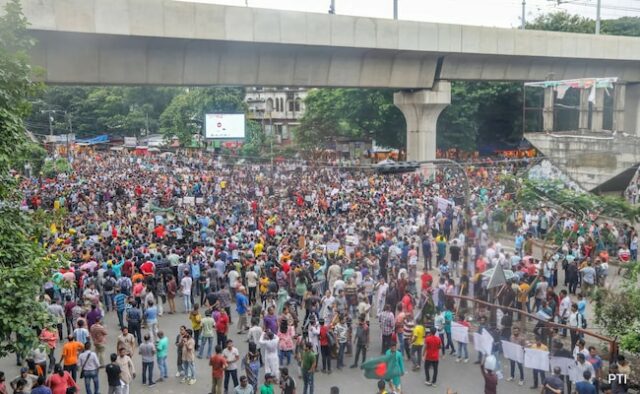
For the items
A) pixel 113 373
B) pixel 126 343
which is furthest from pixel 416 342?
pixel 113 373

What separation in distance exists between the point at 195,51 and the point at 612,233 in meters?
17.2

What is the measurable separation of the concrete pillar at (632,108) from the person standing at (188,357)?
40.0 m

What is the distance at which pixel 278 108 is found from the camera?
85875mm

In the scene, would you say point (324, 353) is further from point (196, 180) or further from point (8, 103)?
point (196, 180)

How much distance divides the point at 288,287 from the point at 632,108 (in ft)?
117

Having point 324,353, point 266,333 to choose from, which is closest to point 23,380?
point 266,333

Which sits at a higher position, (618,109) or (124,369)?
(618,109)

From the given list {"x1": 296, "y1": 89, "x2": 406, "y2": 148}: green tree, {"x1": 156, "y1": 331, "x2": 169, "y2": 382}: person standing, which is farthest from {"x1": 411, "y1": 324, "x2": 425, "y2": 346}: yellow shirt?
{"x1": 296, "y1": 89, "x2": 406, "y2": 148}: green tree

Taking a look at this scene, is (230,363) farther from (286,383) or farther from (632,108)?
(632,108)

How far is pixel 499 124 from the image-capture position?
5397 centimetres

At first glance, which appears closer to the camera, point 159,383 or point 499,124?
point 159,383

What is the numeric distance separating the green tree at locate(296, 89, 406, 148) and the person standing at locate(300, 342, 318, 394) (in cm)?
3643

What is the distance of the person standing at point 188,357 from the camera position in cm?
1261

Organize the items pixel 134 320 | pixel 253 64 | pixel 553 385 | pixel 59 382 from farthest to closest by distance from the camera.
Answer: pixel 253 64 < pixel 134 320 < pixel 59 382 < pixel 553 385
